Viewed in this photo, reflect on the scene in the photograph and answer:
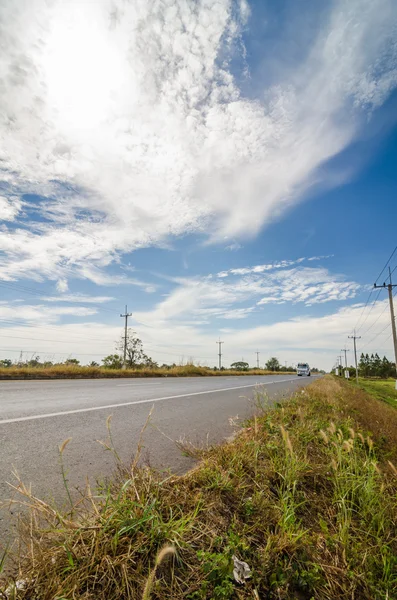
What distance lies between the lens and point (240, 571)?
175cm

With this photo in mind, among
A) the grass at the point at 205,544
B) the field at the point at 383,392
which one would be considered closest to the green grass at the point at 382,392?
the field at the point at 383,392

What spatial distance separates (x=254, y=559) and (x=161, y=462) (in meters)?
1.93

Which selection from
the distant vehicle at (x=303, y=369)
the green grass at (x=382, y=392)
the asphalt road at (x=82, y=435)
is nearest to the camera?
the asphalt road at (x=82, y=435)

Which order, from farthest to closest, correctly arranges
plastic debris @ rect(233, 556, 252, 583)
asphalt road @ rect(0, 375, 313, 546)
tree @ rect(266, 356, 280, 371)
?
tree @ rect(266, 356, 280, 371) < asphalt road @ rect(0, 375, 313, 546) < plastic debris @ rect(233, 556, 252, 583)

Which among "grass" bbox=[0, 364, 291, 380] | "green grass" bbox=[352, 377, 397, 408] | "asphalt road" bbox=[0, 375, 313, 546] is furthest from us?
"green grass" bbox=[352, 377, 397, 408]

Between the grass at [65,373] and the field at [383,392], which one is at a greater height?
the grass at [65,373]

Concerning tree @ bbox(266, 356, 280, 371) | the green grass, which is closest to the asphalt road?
the green grass

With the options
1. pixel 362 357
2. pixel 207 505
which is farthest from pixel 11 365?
pixel 362 357

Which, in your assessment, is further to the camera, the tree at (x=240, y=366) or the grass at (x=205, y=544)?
the tree at (x=240, y=366)

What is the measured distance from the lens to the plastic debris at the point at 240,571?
1.71 m

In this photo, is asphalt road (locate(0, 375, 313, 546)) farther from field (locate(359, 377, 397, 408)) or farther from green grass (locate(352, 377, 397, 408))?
field (locate(359, 377, 397, 408))

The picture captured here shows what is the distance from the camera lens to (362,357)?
135625mm

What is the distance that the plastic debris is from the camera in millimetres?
1709

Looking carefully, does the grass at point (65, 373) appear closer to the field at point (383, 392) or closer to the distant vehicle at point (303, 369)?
the field at point (383, 392)
